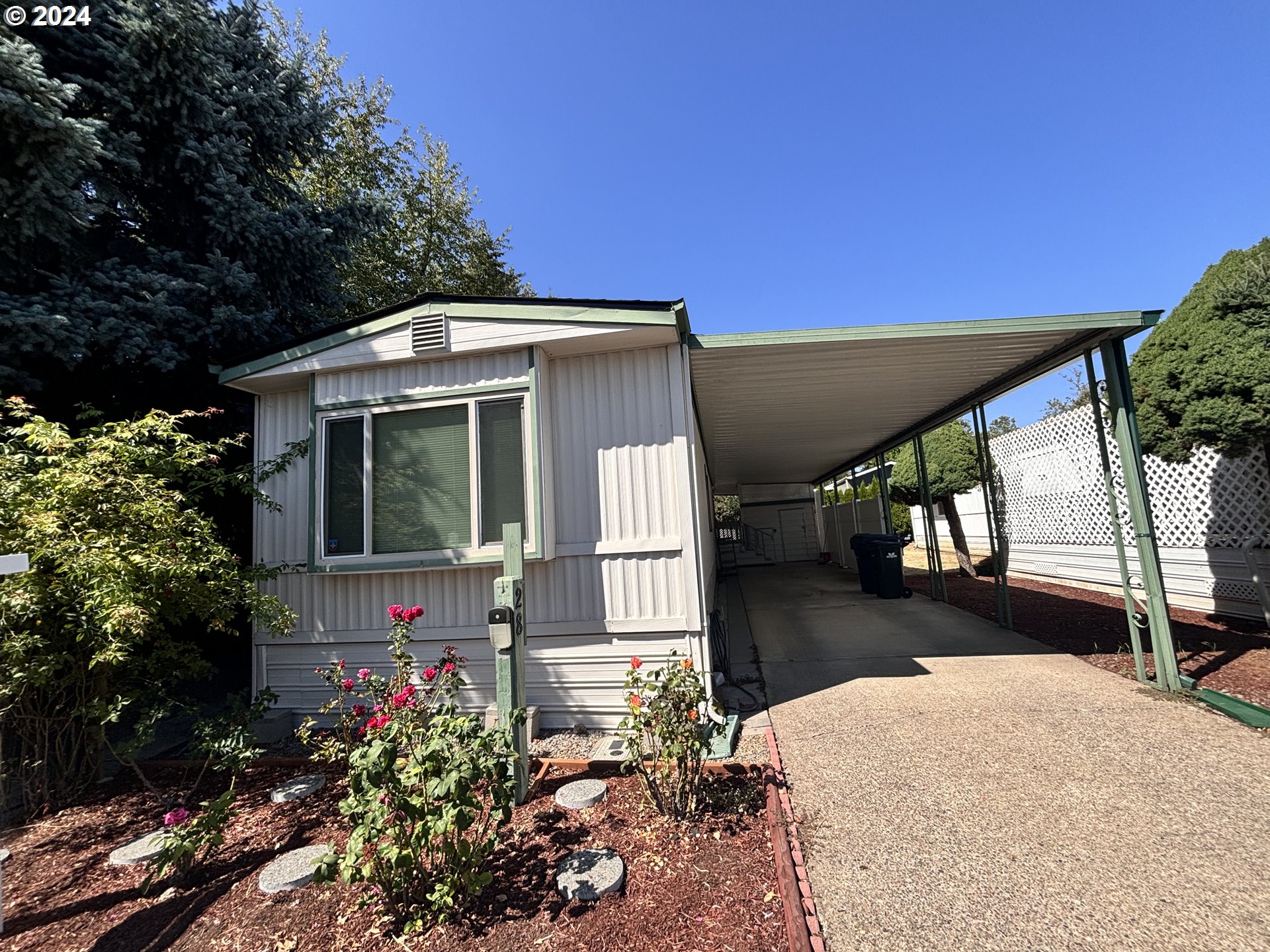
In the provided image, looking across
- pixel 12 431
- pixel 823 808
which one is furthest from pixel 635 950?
pixel 12 431

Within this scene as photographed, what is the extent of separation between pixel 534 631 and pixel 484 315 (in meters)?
2.52

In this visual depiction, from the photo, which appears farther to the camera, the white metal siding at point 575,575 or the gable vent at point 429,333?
the gable vent at point 429,333

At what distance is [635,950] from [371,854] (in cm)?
107

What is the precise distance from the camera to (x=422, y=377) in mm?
4418

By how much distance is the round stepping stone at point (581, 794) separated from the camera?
2949 mm

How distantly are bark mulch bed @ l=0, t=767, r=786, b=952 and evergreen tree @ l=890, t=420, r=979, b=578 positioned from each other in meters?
9.62

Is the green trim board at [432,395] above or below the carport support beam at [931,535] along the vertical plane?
above

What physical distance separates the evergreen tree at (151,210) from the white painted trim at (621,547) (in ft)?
13.4

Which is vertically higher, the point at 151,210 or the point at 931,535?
the point at 151,210

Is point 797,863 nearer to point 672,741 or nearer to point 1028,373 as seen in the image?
point 672,741

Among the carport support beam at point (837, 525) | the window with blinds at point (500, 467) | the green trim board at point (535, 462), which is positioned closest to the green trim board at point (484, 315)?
the green trim board at point (535, 462)

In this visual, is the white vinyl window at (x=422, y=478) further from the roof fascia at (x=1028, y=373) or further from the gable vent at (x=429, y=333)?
the roof fascia at (x=1028, y=373)

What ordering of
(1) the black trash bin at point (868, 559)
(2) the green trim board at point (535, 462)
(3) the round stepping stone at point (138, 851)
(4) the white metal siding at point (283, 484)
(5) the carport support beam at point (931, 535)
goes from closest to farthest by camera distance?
1. (3) the round stepping stone at point (138, 851)
2. (2) the green trim board at point (535, 462)
3. (4) the white metal siding at point (283, 484)
4. (5) the carport support beam at point (931, 535)
5. (1) the black trash bin at point (868, 559)

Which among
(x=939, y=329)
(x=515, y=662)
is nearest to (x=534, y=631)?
(x=515, y=662)
